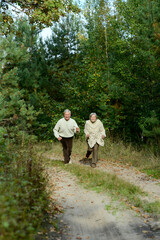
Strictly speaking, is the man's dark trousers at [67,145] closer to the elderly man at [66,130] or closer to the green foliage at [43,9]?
the elderly man at [66,130]

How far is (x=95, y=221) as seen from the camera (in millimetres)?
5773

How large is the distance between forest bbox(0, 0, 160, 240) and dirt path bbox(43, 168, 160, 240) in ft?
3.02

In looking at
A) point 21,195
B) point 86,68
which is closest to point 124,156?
point 86,68

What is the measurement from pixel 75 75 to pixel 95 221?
46.5ft

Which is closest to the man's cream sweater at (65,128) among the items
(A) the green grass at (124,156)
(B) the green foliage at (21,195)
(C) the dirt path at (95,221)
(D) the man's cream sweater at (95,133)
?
(D) the man's cream sweater at (95,133)

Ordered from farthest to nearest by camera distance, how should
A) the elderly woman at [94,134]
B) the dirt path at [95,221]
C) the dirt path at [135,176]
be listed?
the elderly woman at [94,134] → the dirt path at [135,176] → the dirt path at [95,221]

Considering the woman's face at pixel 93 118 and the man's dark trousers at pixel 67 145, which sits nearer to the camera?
the woman's face at pixel 93 118

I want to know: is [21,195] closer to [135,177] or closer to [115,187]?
[115,187]

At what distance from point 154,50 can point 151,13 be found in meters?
1.86

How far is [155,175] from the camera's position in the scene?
1016cm

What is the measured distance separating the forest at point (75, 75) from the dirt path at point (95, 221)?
3.02 ft

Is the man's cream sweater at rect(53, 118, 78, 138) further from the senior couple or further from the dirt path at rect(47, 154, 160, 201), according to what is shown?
the dirt path at rect(47, 154, 160, 201)

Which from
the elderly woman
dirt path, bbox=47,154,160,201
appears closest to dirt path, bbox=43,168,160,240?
dirt path, bbox=47,154,160,201

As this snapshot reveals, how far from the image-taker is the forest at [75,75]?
27.2ft
